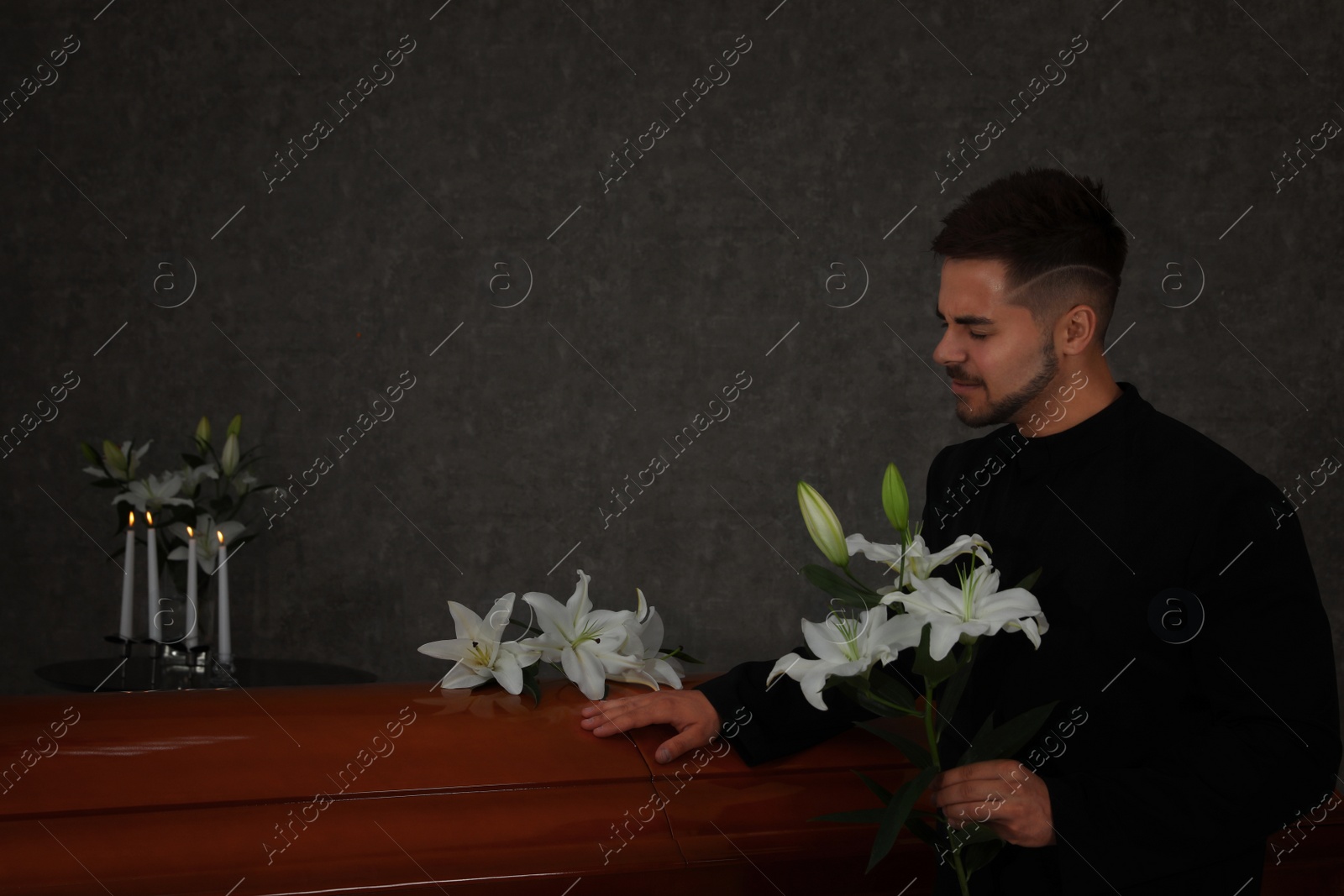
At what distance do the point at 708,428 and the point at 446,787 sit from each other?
2583 mm

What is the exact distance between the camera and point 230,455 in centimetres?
331

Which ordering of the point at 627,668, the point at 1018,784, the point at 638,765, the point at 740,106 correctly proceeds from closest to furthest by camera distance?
1. the point at 1018,784
2. the point at 638,765
3. the point at 627,668
4. the point at 740,106

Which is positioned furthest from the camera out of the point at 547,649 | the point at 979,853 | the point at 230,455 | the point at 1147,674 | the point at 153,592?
the point at 230,455

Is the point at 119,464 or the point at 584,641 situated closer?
the point at 584,641

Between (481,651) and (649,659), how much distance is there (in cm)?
25

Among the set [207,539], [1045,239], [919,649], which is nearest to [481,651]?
[919,649]

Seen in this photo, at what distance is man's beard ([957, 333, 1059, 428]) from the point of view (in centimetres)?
162

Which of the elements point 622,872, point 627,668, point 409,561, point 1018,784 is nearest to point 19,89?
point 409,561

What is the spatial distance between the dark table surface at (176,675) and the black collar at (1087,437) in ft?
5.84

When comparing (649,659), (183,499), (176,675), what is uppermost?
(183,499)

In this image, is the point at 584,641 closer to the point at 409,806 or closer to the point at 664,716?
the point at 664,716

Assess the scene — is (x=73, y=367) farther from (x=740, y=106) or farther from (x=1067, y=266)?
(x=1067, y=266)

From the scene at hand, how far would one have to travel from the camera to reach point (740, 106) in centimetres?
373

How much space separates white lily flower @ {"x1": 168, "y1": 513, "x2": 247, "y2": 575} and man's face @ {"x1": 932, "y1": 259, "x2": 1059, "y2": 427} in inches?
87.7
